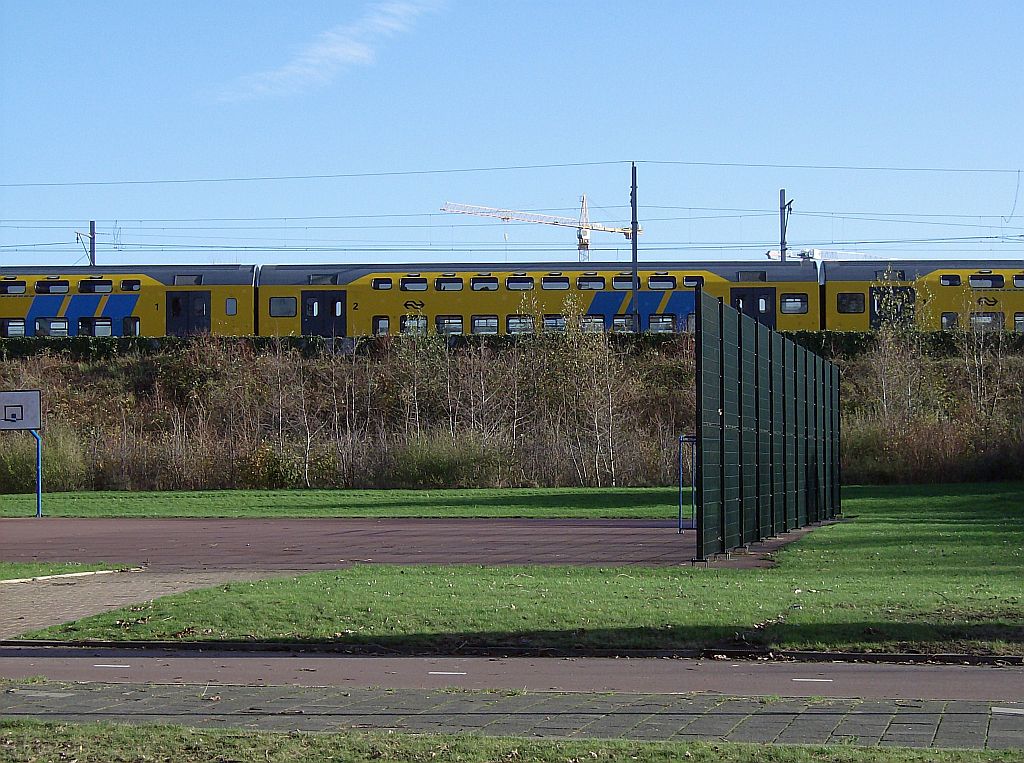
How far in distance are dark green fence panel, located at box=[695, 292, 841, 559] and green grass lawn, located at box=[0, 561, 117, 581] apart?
30.6ft

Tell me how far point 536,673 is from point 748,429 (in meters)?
12.8

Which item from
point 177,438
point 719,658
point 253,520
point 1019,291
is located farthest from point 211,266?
point 719,658

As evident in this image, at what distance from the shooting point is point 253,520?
3375 centimetres

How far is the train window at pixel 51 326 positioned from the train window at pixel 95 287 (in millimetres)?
2220

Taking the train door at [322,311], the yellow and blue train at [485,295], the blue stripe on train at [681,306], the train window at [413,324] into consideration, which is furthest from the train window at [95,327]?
the blue stripe on train at [681,306]

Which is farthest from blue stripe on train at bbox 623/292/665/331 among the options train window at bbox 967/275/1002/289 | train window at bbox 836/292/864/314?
train window at bbox 967/275/1002/289

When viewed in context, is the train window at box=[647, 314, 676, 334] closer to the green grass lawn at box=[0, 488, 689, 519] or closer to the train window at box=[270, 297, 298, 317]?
the train window at box=[270, 297, 298, 317]

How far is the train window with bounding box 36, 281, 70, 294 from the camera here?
57.8 meters

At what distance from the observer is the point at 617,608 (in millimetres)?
14195

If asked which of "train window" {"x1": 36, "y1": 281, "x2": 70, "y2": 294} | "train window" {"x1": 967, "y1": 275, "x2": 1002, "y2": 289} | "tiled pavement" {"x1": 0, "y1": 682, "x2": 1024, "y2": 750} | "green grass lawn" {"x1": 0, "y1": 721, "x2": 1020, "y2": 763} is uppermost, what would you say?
"train window" {"x1": 36, "y1": 281, "x2": 70, "y2": 294}

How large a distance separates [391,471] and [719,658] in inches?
1374

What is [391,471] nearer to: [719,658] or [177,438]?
[177,438]

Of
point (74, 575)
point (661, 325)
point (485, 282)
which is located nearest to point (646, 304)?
point (661, 325)

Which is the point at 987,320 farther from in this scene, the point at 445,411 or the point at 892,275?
the point at 445,411
